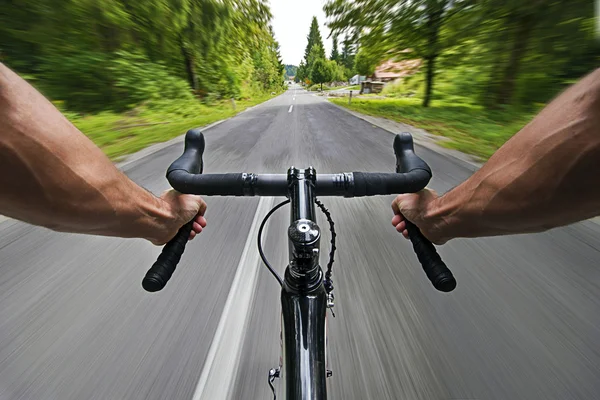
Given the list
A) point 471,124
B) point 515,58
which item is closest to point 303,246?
point 471,124

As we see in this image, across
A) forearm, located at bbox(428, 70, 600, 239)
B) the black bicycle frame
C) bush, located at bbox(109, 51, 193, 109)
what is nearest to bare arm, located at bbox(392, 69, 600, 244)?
forearm, located at bbox(428, 70, 600, 239)

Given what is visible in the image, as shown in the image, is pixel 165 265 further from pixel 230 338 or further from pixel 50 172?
pixel 230 338

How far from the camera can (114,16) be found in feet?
30.5

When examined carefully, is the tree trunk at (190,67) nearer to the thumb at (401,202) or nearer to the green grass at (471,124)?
the green grass at (471,124)

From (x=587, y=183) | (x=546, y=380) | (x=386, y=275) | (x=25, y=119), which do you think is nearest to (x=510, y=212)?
(x=587, y=183)

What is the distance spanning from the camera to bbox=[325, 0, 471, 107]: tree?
35.9ft

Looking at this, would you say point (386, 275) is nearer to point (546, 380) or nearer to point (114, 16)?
point (546, 380)

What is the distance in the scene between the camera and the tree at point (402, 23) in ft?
35.9

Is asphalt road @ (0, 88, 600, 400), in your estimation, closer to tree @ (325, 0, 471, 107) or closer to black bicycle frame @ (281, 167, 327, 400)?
black bicycle frame @ (281, 167, 327, 400)

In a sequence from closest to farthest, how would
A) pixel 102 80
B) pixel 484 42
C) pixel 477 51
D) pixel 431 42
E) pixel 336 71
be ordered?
pixel 102 80, pixel 484 42, pixel 477 51, pixel 431 42, pixel 336 71

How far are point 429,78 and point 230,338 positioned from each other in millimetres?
15665

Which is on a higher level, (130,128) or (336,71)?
(336,71)

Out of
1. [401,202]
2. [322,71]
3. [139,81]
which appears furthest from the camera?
[322,71]

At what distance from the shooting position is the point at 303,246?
0.72 meters
